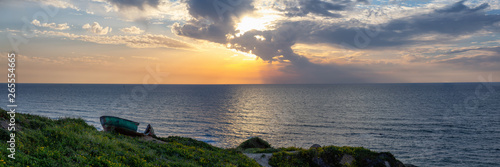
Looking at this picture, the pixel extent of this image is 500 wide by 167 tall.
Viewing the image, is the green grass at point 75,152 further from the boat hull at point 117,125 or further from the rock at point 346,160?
the rock at point 346,160

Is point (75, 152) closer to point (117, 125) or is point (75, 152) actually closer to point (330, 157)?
point (117, 125)

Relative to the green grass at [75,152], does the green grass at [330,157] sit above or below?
below

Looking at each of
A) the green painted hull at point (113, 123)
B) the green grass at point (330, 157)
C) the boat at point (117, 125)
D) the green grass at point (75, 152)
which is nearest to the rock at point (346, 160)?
the green grass at point (330, 157)

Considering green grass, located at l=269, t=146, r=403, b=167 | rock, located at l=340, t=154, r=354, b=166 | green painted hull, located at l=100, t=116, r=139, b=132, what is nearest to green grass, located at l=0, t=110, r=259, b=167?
green painted hull, located at l=100, t=116, r=139, b=132

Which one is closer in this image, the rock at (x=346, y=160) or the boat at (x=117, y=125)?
the rock at (x=346, y=160)

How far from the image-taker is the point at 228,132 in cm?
5978

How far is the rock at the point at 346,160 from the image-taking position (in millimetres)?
23658

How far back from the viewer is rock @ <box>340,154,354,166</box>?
23.7 m

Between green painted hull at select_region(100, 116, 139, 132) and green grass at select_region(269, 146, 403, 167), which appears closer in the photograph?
green grass at select_region(269, 146, 403, 167)

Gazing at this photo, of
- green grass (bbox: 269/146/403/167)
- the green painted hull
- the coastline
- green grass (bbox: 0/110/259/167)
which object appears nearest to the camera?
green grass (bbox: 0/110/259/167)

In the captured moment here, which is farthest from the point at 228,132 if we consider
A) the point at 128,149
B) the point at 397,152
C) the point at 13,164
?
the point at 13,164

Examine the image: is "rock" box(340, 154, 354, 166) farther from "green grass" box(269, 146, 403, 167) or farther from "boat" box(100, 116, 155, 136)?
"boat" box(100, 116, 155, 136)

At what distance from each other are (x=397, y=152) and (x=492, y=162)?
11.9m

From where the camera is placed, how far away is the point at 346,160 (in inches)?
945
